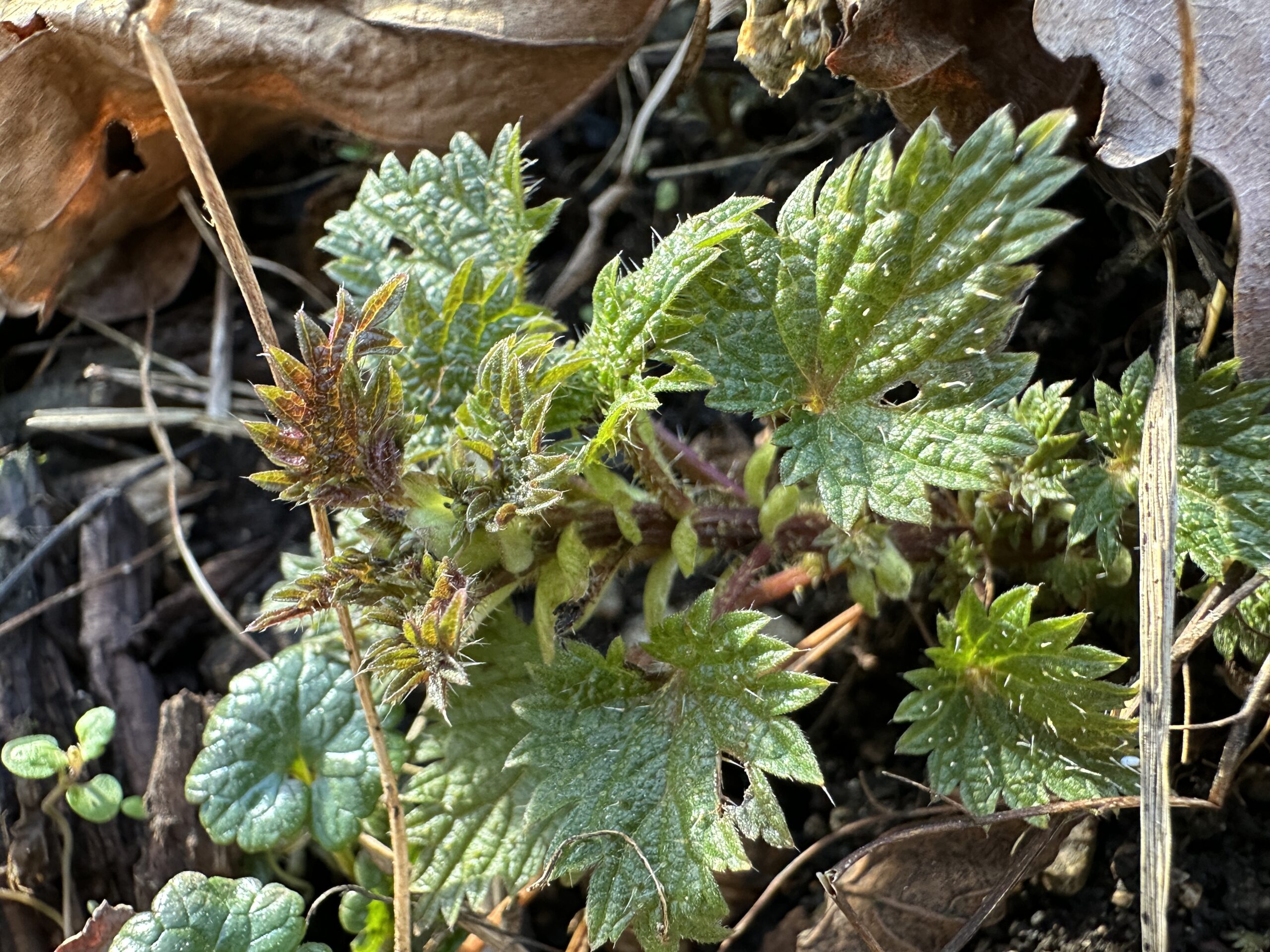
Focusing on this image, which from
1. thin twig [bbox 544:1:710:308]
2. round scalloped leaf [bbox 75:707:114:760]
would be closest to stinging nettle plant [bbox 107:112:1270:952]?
round scalloped leaf [bbox 75:707:114:760]

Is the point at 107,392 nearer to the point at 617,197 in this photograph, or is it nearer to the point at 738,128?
the point at 617,197

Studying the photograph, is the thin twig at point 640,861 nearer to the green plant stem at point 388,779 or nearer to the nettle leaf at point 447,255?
the green plant stem at point 388,779

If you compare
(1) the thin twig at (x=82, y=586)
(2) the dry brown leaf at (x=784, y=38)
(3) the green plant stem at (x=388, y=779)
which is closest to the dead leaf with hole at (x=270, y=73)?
(2) the dry brown leaf at (x=784, y=38)

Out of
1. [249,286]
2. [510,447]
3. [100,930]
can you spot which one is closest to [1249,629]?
[510,447]

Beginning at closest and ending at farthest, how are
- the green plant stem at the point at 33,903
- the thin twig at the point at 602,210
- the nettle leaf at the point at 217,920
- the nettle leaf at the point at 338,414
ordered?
the nettle leaf at the point at 338,414
the nettle leaf at the point at 217,920
the green plant stem at the point at 33,903
the thin twig at the point at 602,210

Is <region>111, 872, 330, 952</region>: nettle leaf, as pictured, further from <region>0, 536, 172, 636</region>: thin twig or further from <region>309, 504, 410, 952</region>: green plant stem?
<region>0, 536, 172, 636</region>: thin twig
